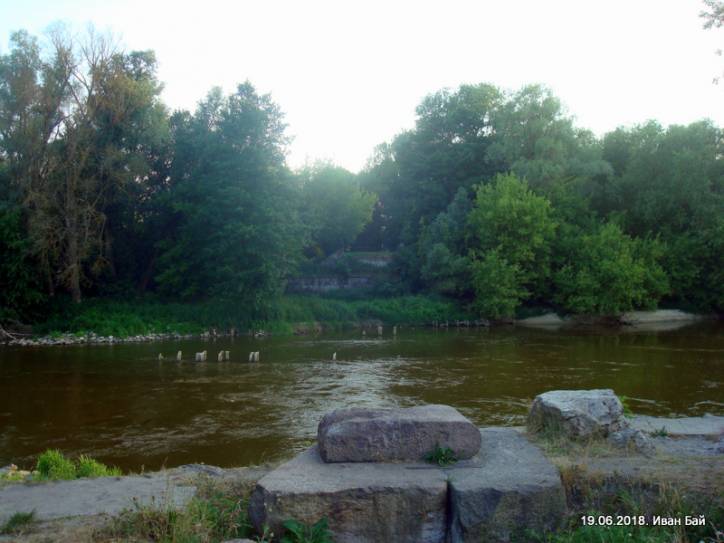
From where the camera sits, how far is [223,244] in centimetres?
3534

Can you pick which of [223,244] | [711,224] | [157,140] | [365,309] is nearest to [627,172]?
[711,224]

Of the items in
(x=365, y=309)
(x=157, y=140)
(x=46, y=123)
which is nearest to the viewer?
(x=46, y=123)

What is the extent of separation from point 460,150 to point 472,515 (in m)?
50.3

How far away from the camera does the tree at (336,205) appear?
2055 inches

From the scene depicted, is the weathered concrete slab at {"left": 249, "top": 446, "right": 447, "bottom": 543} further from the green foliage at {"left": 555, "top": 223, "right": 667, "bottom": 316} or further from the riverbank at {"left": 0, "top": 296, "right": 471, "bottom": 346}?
the green foliage at {"left": 555, "top": 223, "right": 667, "bottom": 316}

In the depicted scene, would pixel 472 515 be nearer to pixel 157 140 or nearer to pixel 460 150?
pixel 157 140

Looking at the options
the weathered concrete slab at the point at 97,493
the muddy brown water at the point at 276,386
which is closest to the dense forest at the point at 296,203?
the muddy brown water at the point at 276,386

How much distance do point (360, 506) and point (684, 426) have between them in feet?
22.7

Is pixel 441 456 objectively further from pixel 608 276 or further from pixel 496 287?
pixel 608 276

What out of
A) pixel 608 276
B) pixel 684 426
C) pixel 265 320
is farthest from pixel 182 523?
pixel 608 276

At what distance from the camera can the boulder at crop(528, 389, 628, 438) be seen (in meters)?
7.97

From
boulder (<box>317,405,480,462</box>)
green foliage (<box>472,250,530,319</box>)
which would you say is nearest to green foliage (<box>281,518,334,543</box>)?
boulder (<box>317,405,480,462</box>)

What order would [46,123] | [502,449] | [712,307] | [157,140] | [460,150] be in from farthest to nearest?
[460,150], [712,307], [157,140], [46,123], [502,449]

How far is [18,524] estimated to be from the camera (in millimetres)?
6078
